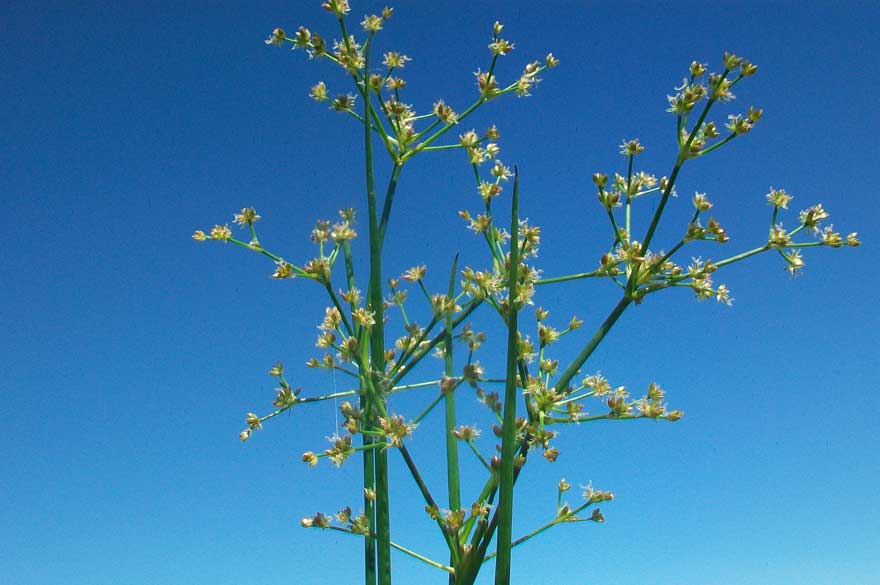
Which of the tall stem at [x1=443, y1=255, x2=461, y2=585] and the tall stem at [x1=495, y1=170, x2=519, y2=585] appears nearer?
the tall stem at [x1=495, y1=170, x2=519, y2=585]

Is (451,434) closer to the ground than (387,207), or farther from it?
closer to the ground

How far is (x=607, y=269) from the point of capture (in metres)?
1.91

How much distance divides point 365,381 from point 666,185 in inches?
35.3

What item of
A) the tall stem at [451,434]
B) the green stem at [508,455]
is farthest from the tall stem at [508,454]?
the tall stem at [451,434]

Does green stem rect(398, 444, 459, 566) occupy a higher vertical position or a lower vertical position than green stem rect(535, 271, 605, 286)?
lower

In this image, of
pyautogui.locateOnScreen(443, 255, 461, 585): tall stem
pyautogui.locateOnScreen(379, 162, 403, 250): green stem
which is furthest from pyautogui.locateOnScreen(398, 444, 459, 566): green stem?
pyautogui.locateOnScreen(379, 162, 403, 250): green stem

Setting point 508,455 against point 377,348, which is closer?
point 508,455

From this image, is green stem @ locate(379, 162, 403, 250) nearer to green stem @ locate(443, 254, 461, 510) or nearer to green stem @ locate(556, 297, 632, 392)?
green stem @ locate(443, 254, 461, 510)

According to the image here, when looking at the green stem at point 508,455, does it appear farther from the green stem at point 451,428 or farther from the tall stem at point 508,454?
the green stem at point 451,428

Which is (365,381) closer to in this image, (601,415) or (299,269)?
(299,269)

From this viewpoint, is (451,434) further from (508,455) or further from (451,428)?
(508,455)

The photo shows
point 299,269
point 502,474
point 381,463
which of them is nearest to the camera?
point 502,474

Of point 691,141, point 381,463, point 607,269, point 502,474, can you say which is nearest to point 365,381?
point 381,463

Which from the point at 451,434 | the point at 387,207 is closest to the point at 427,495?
the point at 451,434
